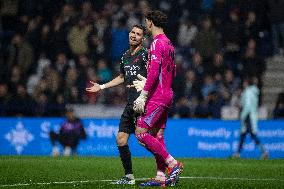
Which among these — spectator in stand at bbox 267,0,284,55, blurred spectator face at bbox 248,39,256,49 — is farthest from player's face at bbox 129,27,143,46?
spectator in stand at bbox 267,0,284,55

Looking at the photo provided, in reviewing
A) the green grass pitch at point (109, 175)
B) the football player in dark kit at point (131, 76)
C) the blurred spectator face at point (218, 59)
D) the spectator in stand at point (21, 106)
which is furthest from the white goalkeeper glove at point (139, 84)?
the blurred spectator face at point (218, 59)

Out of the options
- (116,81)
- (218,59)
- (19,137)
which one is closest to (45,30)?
(19,137)

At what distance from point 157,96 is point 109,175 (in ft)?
9.87

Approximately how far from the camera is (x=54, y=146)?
2208 centimetres

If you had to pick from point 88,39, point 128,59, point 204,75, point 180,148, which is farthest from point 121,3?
point 128,59

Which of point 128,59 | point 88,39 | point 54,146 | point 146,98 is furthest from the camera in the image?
point 88,39

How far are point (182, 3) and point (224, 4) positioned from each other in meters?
1.33

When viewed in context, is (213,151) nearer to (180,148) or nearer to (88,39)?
(180,148)

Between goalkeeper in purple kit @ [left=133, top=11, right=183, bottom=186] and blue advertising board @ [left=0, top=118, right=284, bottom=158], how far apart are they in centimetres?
1127

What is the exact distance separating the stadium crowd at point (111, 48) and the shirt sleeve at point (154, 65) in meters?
11.9

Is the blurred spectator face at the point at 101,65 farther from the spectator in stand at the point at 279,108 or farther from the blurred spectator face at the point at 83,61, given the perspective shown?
the spectator in stand at the point at 279,108

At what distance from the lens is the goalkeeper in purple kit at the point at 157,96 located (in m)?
10.6

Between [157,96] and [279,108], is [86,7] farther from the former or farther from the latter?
[157,96]

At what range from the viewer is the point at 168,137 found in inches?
877
